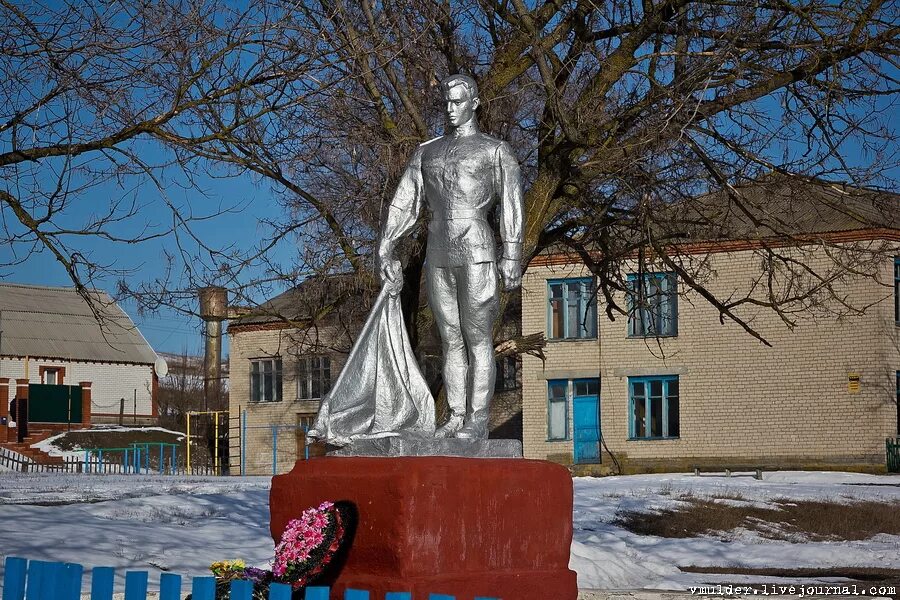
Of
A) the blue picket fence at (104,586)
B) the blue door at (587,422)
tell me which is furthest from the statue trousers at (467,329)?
the blue door at (587,422)

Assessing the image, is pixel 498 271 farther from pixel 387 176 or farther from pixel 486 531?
pixel 387 176

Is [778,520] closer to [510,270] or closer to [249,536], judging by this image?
[249,536]

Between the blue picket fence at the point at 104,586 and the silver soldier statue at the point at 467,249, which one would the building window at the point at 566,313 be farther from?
the blue picket fence at the point at 104,586

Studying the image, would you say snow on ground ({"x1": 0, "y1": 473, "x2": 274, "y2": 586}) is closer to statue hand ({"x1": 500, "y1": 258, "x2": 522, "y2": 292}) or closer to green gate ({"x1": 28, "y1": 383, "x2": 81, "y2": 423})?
statue hand ({"x1": 500, "y1": 258, "x2": 522, "y2": 292})

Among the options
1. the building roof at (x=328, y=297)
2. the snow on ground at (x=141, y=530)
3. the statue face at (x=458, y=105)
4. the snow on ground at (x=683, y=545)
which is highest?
the statue face at (x=458, y=105)

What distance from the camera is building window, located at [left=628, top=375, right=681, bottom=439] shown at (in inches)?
1157

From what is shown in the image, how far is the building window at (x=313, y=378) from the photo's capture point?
37469 mm

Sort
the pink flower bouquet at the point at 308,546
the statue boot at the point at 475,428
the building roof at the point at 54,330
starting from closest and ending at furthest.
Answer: the pink flower bouquet at the point at 308,546
the statue boot at the point at 475,428
the building roof at the point at 54,330

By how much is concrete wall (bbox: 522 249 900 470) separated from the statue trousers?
1873 centimetres

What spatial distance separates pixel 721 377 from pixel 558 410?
170 inches

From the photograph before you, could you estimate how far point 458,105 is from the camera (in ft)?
24.8

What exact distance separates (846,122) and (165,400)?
198 feet

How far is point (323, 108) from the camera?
11227 millimetres

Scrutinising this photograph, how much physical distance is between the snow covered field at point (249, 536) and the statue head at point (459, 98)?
3951mm
